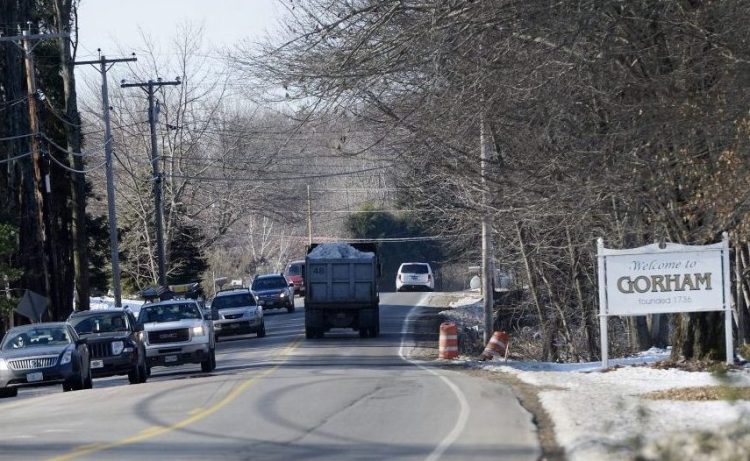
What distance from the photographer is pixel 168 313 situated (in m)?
28.7

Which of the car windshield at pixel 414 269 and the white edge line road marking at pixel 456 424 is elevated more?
the car windshield at pixel 414 269

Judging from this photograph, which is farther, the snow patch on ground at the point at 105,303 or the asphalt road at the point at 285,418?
the snow patch on ground at the point at 105,303

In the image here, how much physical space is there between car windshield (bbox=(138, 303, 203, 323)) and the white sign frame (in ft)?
37.1

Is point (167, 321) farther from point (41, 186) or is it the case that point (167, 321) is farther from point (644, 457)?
point (644, 457)

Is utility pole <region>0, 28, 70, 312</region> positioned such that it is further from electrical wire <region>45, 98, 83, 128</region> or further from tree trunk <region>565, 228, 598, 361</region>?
tree trunk <region>565, 228, 598, 361</region>

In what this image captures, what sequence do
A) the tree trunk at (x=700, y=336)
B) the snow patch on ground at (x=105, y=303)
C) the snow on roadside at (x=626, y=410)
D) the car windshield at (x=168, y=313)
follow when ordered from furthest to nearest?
1. the snow patch on ground at (x=105, y=303)
2. the car windshield at (x=168, y=313)
3. the tree trunk at (x=700, y=336)
4. the snow on roadside at (x=626, y=410)

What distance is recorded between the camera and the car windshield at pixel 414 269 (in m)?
73.7

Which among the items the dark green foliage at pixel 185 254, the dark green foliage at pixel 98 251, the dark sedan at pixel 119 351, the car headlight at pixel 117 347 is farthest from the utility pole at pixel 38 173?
the dark green foliage at pixel 185 254

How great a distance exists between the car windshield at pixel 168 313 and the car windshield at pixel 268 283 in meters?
27.6

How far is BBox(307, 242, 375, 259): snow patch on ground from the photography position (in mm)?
37812

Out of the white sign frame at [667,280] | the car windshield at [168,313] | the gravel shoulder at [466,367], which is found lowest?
the gravel shoulder at [466,367]

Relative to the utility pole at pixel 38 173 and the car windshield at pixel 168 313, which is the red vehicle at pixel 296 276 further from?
the car windshield at pixel 168 313

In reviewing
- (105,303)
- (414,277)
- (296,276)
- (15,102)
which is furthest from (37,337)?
(414,277)

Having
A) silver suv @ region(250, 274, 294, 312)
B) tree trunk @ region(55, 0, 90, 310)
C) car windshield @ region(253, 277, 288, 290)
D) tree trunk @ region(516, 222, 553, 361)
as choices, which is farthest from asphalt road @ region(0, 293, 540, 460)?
car windshield @ region(253, 277, 288, 290)
